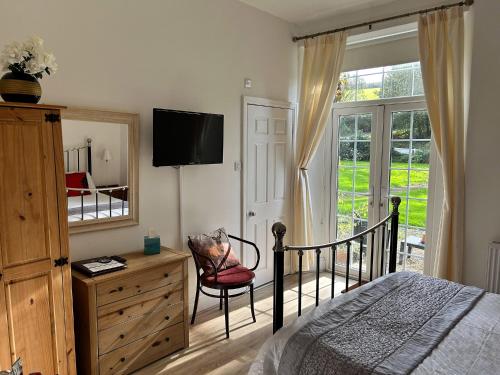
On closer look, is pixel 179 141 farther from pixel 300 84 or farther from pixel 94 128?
pixel 300 84

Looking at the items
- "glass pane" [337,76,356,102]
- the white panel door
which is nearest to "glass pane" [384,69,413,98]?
"glass pane" [337,76,356,102]

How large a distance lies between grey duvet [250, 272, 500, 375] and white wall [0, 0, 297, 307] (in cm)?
175

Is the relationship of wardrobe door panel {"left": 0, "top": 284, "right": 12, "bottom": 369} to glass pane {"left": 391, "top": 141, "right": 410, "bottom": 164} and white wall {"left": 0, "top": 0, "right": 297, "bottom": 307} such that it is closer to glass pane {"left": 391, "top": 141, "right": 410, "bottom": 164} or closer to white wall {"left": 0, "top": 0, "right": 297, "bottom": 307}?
white wall {"left": 0, "top": 0, "right": 297, "bottom": 307}

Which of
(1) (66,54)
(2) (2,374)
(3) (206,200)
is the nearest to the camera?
(2) (2,374)

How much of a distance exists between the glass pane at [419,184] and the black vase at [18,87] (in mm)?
3432

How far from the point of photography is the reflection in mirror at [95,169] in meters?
2.73

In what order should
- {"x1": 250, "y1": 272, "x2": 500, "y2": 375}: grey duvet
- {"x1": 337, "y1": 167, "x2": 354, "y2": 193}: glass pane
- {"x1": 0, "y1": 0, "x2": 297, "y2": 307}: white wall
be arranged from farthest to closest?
{"x1": 337, "y1": 167, "x2": 354, "y2": 193}: glass pane → {"x1": 0, "y1": 0, "x2": 297, "y2": 307}: white wall → {"x1": 250, "y1": 272, "x2": 500, "y2": 375}: grey duvet

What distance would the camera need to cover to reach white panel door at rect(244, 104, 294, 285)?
4090 mm

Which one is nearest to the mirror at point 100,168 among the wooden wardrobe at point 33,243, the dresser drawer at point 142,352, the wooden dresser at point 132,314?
the wooden dresser at point 132,314

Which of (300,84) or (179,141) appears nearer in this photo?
(179,141)

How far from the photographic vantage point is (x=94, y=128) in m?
2.82


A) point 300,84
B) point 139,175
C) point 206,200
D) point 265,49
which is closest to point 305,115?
point 300,84

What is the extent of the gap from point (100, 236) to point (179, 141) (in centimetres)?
97

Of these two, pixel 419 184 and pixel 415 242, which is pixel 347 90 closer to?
pixel 419 184
